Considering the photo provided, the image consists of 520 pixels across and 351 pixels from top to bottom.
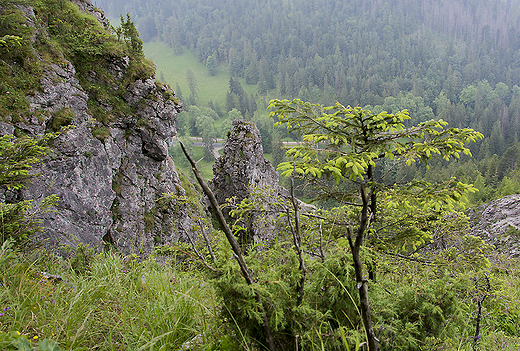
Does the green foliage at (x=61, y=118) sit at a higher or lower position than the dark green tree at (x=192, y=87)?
higher

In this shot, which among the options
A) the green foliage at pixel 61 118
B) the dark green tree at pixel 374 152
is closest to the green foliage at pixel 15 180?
the dark green tree at pixel 374 152

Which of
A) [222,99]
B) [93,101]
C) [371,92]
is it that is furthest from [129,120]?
[371,92]

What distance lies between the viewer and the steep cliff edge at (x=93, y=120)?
13.0 metres

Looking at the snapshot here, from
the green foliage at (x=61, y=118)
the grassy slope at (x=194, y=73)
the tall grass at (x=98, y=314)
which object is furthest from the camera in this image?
the grassy slope at (x=194, y=73)

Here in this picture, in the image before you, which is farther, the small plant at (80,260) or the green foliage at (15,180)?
the small plant at (80,260)

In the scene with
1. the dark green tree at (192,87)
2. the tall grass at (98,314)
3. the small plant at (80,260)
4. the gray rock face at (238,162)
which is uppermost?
the tall grass at (98,314)

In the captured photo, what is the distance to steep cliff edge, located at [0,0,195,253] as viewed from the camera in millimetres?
13000

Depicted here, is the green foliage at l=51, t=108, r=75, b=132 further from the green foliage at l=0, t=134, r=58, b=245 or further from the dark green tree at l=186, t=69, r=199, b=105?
the dark green tree at l=186, t=69, r=199, b=105

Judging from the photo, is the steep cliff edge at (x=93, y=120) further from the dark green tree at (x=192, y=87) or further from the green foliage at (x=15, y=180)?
the dark green tree at (x=192, y=87)

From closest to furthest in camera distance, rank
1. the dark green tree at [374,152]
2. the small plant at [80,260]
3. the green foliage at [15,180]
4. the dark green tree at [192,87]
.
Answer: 1. the dark green tree at [374,152]
2. the green foliage at [15,180]
3. the small plant at [80,260]
4. the dark green tree at [192,87]

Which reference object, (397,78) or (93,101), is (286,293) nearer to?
(93,101)

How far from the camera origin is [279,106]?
4.24 m

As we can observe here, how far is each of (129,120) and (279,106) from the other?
16.1m

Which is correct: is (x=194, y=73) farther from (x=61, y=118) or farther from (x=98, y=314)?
(x=98, y=314)
